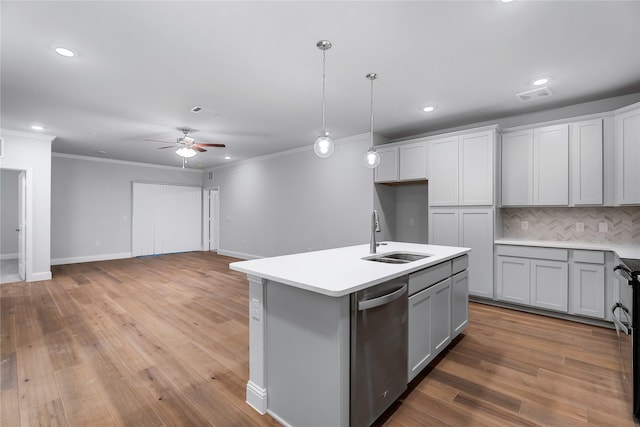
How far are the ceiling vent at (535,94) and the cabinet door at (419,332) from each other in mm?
2849

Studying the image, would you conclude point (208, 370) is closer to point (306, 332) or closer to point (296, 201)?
point (306, 332)

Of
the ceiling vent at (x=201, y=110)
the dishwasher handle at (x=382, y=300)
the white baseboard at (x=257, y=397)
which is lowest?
the white baseboard at (x=257, y=397)

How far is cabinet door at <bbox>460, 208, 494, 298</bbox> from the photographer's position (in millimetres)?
3977

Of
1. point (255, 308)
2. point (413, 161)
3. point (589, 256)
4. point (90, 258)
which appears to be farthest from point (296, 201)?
point (90, 258)

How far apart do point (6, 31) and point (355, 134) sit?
4.44m

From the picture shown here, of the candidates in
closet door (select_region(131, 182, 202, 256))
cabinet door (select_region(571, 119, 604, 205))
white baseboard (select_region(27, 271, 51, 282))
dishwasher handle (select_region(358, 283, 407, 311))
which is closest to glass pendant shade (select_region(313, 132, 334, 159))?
dishwasher handle (select_region(358, 283, 407, 311))

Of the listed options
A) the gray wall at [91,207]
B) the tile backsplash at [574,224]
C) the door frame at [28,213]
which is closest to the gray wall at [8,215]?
the gray wall at [91,207]

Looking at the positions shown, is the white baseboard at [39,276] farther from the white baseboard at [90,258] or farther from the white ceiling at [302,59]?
the white ceiling at [302,59]

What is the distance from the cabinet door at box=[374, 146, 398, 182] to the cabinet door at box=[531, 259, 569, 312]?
2351 millimetres

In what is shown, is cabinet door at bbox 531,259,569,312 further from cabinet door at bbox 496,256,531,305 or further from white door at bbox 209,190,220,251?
white door at bbox 209,190,220,251

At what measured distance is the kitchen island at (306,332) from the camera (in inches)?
59.2

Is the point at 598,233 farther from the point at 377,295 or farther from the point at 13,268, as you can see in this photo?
the point at 13,268

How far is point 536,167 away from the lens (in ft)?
12.5

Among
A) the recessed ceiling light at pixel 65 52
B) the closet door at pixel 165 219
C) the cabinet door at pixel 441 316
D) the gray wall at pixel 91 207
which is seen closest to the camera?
the cabinet door at pixel 441 316
